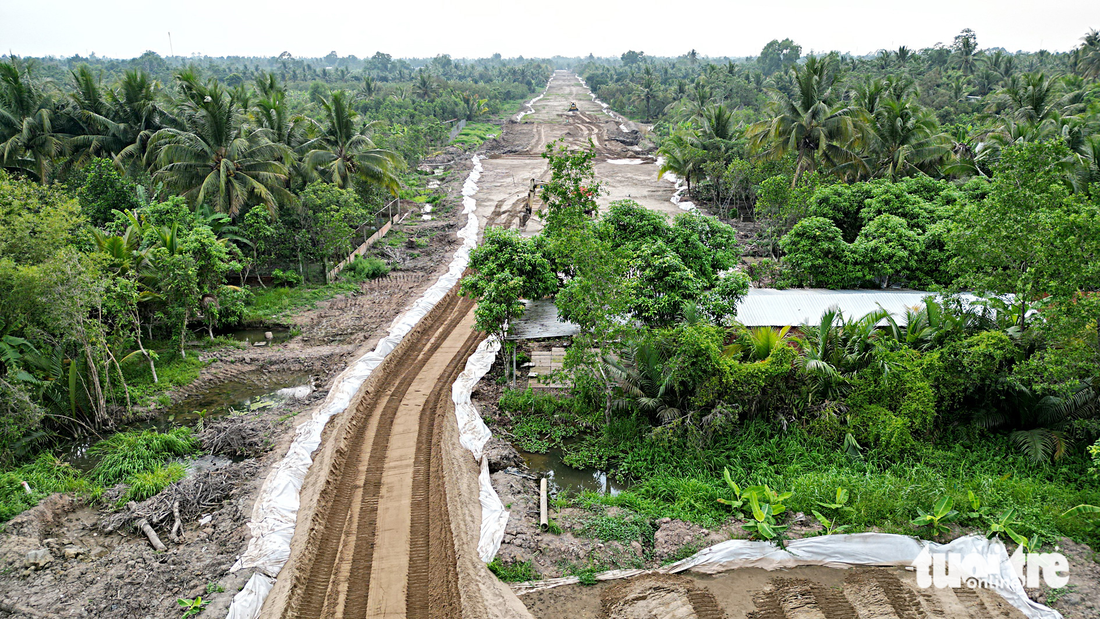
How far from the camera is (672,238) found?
17938 millimetres

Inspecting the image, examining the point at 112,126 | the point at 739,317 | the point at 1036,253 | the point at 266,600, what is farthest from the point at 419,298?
the point at 1036,253

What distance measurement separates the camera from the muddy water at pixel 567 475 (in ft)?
42.9

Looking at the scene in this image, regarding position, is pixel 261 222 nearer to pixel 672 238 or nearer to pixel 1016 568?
pixel 672 238

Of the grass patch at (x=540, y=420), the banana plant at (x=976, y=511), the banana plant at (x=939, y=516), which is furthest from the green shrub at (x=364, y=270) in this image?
the banana plant at (x=976, y=511)

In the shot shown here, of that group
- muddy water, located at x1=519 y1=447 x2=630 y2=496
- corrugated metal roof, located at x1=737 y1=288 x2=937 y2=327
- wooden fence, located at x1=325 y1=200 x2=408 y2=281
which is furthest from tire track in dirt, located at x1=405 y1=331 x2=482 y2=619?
wooden fence, located at x1=325 y1=200 x2=408 y2=281

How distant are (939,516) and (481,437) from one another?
28.9 feet

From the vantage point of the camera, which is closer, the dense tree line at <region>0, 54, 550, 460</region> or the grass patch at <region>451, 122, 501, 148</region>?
the dense tree line at <region>0, 54, 550, 460</region>

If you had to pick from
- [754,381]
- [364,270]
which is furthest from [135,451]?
[754,381]

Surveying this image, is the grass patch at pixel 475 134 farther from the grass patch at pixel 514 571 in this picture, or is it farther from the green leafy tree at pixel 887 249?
the grass patch at pixel 514 571

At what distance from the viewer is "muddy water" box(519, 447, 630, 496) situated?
515 inches

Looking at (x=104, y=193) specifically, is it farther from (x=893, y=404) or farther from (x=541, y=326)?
(x=893, y=404)

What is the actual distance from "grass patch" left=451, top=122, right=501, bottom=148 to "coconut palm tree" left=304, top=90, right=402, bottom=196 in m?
31.2

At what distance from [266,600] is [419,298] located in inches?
539

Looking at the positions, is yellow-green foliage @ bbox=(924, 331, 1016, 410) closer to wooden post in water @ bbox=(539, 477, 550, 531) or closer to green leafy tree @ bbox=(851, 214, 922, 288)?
green leafy tree @ bbox=(851, 214, 922, 288)
